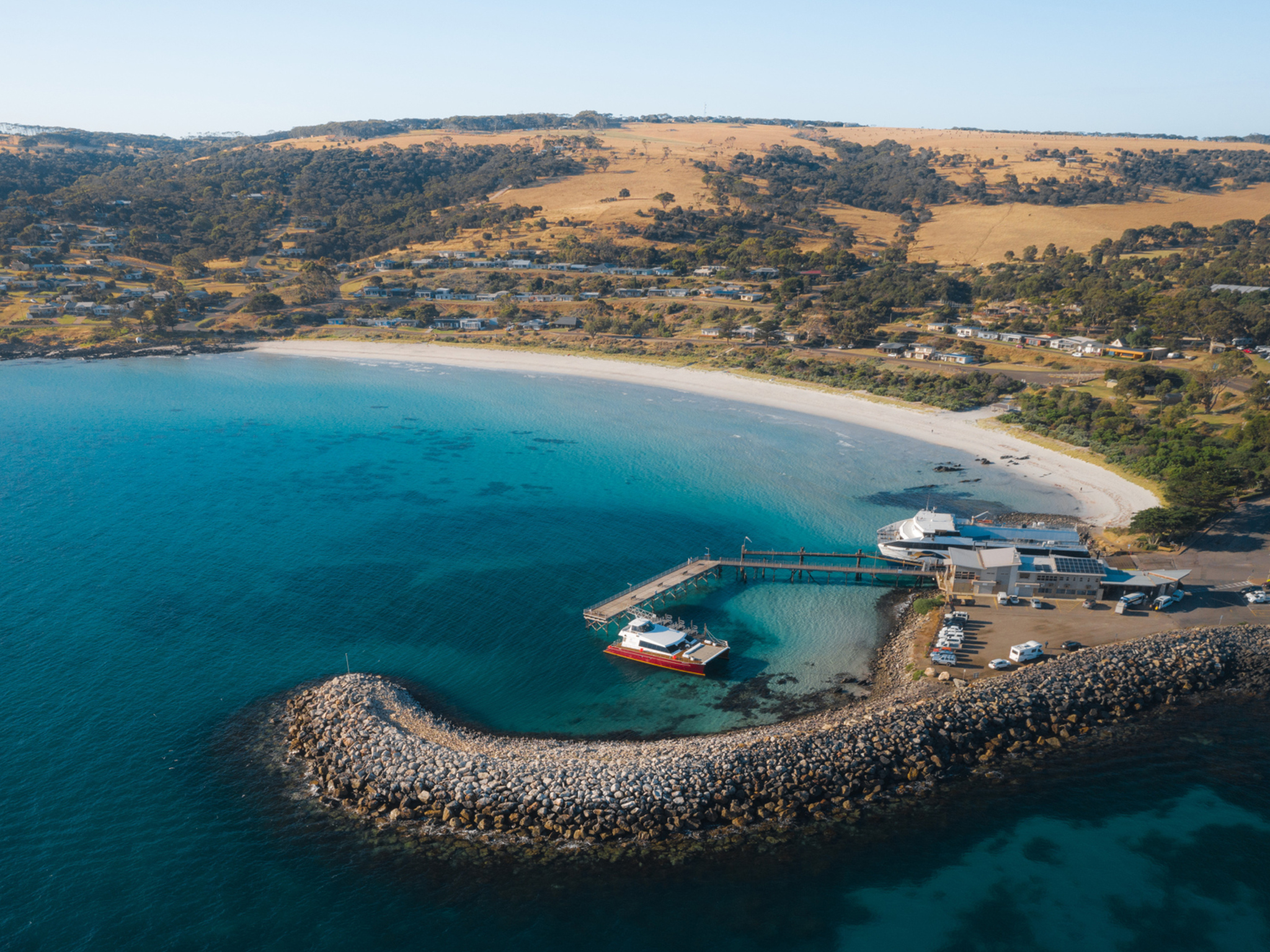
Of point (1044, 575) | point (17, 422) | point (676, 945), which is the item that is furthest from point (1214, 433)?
point (17, 422)

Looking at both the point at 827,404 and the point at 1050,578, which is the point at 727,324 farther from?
the point at 1050,578

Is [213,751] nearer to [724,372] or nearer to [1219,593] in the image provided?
[1219,593]

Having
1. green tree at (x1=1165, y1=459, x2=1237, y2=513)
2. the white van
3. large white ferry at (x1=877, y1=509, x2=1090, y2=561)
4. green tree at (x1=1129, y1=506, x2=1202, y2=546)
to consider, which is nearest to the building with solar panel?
large white ferry at (x1=877, y1=509, x2=1090, y2=561)

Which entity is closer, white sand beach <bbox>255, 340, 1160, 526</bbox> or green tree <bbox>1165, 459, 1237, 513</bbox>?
green tree <bbox>1165, 459, 1237, 513</bbox>

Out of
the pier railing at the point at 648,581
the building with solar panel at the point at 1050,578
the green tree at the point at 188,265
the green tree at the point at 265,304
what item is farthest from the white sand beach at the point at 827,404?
the green tree at the point at 188,265

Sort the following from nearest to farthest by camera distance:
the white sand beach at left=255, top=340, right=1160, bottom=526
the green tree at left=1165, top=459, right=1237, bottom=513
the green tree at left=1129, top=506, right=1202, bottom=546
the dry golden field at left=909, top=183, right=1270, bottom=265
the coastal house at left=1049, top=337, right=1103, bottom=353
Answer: the green tree at left=1129, top=506, right=1202, bottom=546, the green tree at left=1165, top=459, right=1237, bottom=513, the white sand beach at left=255, top=340, right=1160, bottom=526, the coastal house at left=1049, top=337, right=1103, bottom=353, the dry golden field at left=909, top=183, right=1270, bottom=265

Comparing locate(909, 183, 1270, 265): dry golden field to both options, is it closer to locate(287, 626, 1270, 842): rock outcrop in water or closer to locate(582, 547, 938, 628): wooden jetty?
locate(582, 547, 938, 628): wooden jetty
